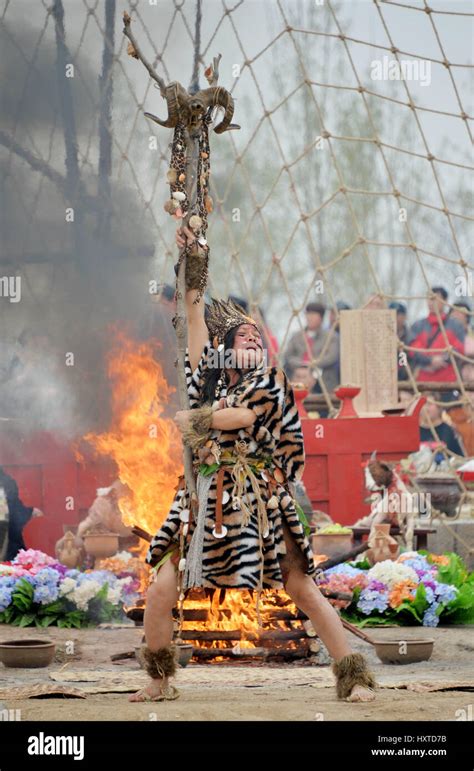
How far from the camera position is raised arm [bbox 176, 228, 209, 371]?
4316 millimetres

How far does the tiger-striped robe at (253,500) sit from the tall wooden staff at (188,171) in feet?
0.41

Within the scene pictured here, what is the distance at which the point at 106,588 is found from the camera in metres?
6.60

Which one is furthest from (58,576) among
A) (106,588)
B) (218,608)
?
(218,608)

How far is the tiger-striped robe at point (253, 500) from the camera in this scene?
4078 mm

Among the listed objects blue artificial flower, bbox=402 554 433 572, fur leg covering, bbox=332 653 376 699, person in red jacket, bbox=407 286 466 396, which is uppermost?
person in red jacket, bbox=407 286 466 396

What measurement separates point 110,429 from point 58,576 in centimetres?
146

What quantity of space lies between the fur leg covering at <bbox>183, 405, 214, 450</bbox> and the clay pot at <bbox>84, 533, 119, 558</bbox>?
3.32 meters

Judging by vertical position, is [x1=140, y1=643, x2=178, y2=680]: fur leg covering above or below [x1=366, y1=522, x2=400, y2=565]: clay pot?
below
